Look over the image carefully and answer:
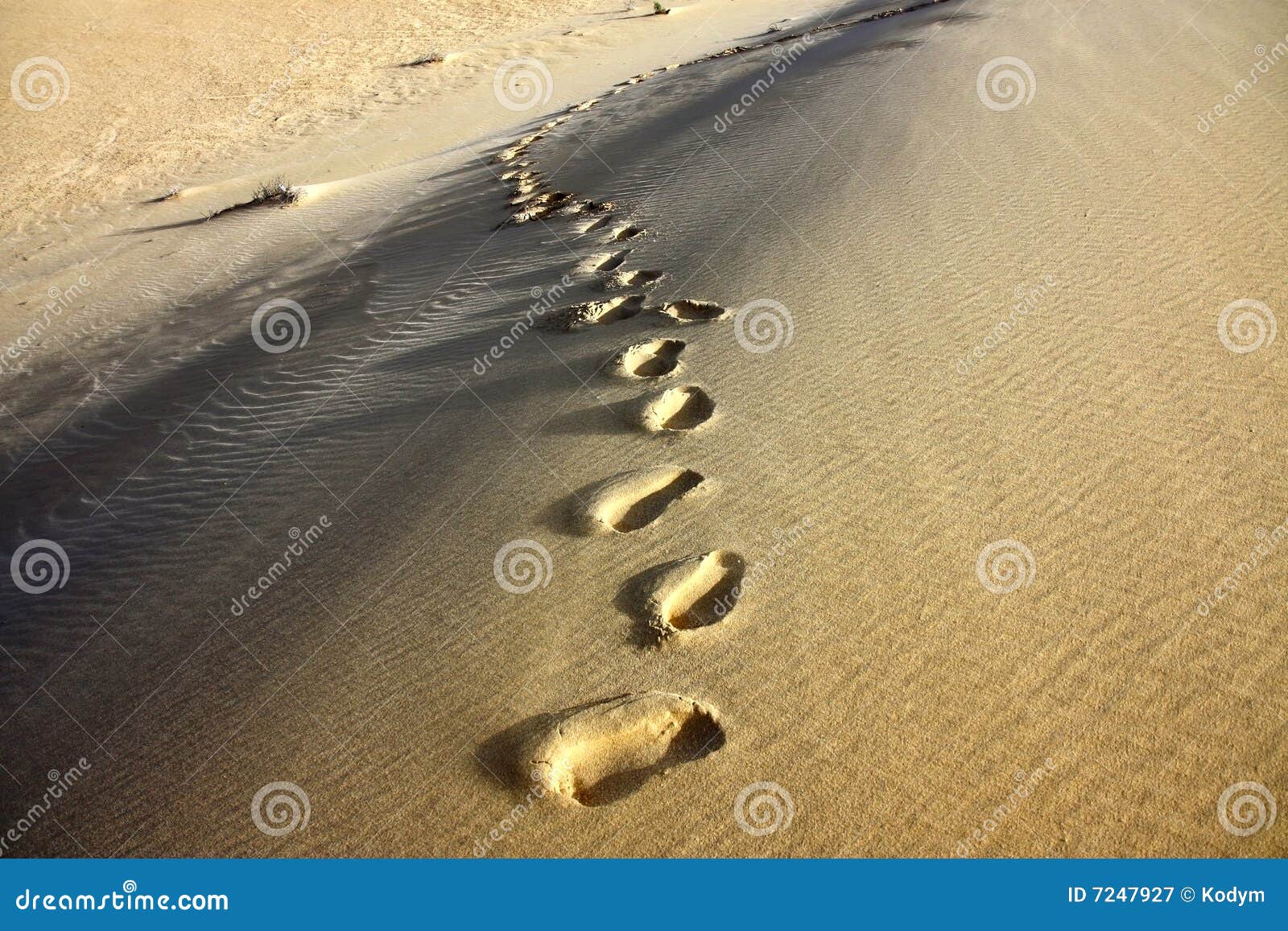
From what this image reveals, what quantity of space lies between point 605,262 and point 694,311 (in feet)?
4.75

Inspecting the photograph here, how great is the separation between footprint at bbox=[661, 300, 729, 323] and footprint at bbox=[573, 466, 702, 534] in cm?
147

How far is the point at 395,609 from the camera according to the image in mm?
2973

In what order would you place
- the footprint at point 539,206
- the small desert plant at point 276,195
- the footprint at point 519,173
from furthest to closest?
the small desert plant at point 276,195, the footprint at point 519,173, the footprint at point 539,206

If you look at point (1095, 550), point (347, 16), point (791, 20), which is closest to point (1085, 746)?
point (1095, 550)

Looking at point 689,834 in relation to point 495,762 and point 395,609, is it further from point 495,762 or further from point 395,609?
point 395,609

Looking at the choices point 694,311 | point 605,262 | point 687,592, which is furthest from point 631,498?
point 605,262

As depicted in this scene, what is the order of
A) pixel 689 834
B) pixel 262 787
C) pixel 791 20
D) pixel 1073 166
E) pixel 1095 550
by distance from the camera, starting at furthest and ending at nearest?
pixel 791 20 → pixel 1073 166 → pixel 1095 550 → pixel 262 787 → pixel 689 834

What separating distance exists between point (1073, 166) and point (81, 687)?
21.4ft

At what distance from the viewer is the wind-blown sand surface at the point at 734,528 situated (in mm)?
2186

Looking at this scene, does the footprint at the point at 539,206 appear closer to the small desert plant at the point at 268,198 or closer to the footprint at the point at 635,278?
the footprint at the point at 635,278

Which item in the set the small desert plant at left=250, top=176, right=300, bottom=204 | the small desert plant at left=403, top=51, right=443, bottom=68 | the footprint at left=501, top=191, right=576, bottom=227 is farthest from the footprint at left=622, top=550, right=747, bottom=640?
the small desert plant at left=403, top=51, right=443, bottom=68

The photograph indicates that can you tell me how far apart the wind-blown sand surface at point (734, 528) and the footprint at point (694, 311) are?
31mm

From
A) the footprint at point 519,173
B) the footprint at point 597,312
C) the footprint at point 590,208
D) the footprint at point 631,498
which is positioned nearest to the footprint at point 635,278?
the footprint at point 597,312

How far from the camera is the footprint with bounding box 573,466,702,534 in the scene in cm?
320
